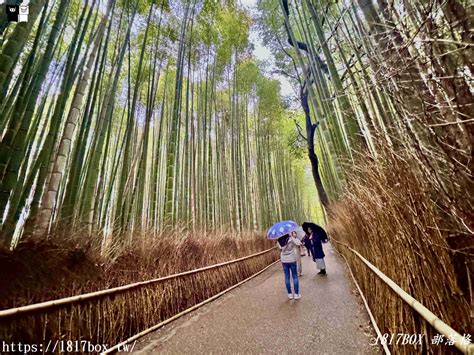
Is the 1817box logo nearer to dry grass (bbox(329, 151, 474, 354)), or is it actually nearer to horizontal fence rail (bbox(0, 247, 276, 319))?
horizontal fence rail (bbox(0, 247, 276, 319))

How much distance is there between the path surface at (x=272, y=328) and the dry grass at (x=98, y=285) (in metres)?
0.24

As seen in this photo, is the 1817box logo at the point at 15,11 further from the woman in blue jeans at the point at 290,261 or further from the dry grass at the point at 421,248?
the woman in blue jeans at the point at 290,261

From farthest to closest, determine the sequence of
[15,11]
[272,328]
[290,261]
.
Result: [290,261] → [272,328] → [15,11]

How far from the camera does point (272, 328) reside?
260cm

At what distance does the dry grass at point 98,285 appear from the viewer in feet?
5.08

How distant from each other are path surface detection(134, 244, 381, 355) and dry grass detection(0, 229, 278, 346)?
0.24m

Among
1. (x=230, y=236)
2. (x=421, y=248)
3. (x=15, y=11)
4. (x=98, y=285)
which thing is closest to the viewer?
(x=421, y=248)

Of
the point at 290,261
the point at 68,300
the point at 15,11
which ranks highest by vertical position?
the point at 15,11

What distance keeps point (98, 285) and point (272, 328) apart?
1557 millimetres

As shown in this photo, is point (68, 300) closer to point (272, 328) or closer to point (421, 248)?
point (272, 328)

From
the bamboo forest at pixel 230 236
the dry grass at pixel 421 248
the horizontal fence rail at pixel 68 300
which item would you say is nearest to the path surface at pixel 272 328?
the bamboo forest at pixel 230 236

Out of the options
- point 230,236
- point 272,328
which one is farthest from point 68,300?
point 230,236

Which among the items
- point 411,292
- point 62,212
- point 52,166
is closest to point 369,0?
point 411,292

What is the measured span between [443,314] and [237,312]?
2640 millimetres
